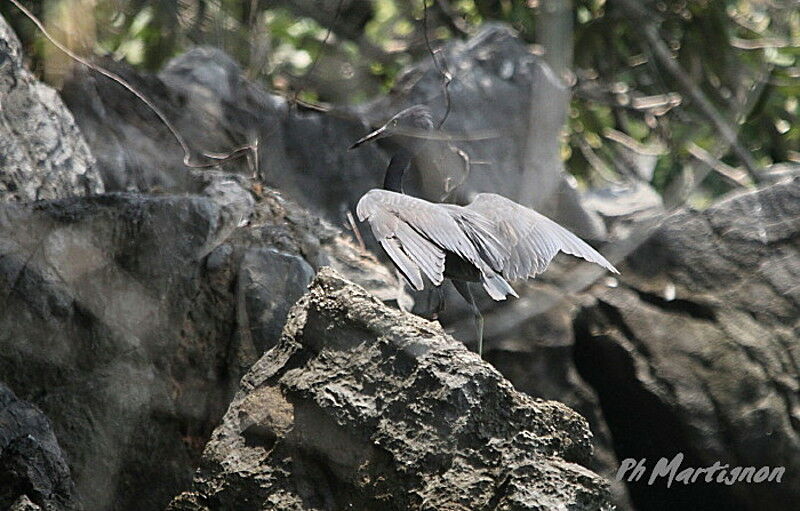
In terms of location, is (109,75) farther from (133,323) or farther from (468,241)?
(468,241)

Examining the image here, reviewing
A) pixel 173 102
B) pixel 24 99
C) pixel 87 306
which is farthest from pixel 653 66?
pixel 87 306

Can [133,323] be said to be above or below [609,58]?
above

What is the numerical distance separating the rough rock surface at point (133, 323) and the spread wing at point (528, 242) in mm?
904

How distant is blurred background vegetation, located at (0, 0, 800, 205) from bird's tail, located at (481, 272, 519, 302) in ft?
11.0

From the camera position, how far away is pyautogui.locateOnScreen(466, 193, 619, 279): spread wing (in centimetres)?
446

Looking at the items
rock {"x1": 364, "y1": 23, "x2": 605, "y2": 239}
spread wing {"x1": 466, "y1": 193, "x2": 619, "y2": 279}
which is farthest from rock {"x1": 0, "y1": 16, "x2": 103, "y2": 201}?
rock {"x1": 364, "y1": 23, "x2": 605, "y2": 239}

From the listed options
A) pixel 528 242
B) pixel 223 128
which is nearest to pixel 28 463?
pixel 528 242

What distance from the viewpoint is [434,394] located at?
146 inches

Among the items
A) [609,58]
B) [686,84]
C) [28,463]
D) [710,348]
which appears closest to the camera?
[28,463]

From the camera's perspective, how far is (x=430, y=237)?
14.1 ft

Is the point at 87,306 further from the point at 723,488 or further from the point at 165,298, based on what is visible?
the point at 723,488

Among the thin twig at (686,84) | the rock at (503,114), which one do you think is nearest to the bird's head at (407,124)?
the rock at (503,114)

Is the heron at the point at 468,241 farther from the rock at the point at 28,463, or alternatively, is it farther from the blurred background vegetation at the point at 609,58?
the blurred background vegetation at the point at 609,58

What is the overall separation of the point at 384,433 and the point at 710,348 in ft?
9.74
